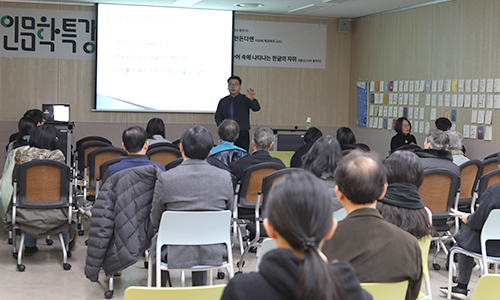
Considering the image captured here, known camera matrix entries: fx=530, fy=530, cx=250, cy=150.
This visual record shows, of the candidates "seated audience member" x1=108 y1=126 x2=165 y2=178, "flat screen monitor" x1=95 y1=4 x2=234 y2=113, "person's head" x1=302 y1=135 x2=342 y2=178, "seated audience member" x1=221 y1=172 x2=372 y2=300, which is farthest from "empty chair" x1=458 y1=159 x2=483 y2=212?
"flat screen monitor" x1=95 y1=4 x2=234 y2=113

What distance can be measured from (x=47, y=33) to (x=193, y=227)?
7.56 metres

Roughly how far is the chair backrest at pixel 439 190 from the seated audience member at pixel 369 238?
252 cm

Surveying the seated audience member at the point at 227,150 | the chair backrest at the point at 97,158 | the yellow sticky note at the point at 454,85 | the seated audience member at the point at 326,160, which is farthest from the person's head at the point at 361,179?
the yellow sticky note at the point at 454,85

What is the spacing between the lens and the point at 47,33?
9453 millimetres

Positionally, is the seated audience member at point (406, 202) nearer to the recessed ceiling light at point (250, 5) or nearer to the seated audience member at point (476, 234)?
the seated audience member at point (476, 234)

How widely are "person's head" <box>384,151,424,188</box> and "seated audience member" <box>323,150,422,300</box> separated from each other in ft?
2.59

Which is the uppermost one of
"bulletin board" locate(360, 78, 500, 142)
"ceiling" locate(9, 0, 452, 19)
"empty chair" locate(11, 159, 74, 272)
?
"ceiling" locate(9, 0, 452, 19)

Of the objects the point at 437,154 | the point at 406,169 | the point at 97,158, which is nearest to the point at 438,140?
the point at 437,154

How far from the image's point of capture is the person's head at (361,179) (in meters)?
1.99

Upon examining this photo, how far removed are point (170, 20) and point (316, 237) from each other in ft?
30.0

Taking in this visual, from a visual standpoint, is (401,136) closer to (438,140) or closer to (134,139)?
(438,140)

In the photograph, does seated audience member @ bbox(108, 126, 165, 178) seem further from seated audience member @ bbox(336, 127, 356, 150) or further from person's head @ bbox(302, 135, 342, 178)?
seated audience member @ bbox(336, 127, 356, 150)

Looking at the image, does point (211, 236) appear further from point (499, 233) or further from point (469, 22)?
point (469, 22)

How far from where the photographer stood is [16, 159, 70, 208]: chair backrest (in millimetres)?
4555
